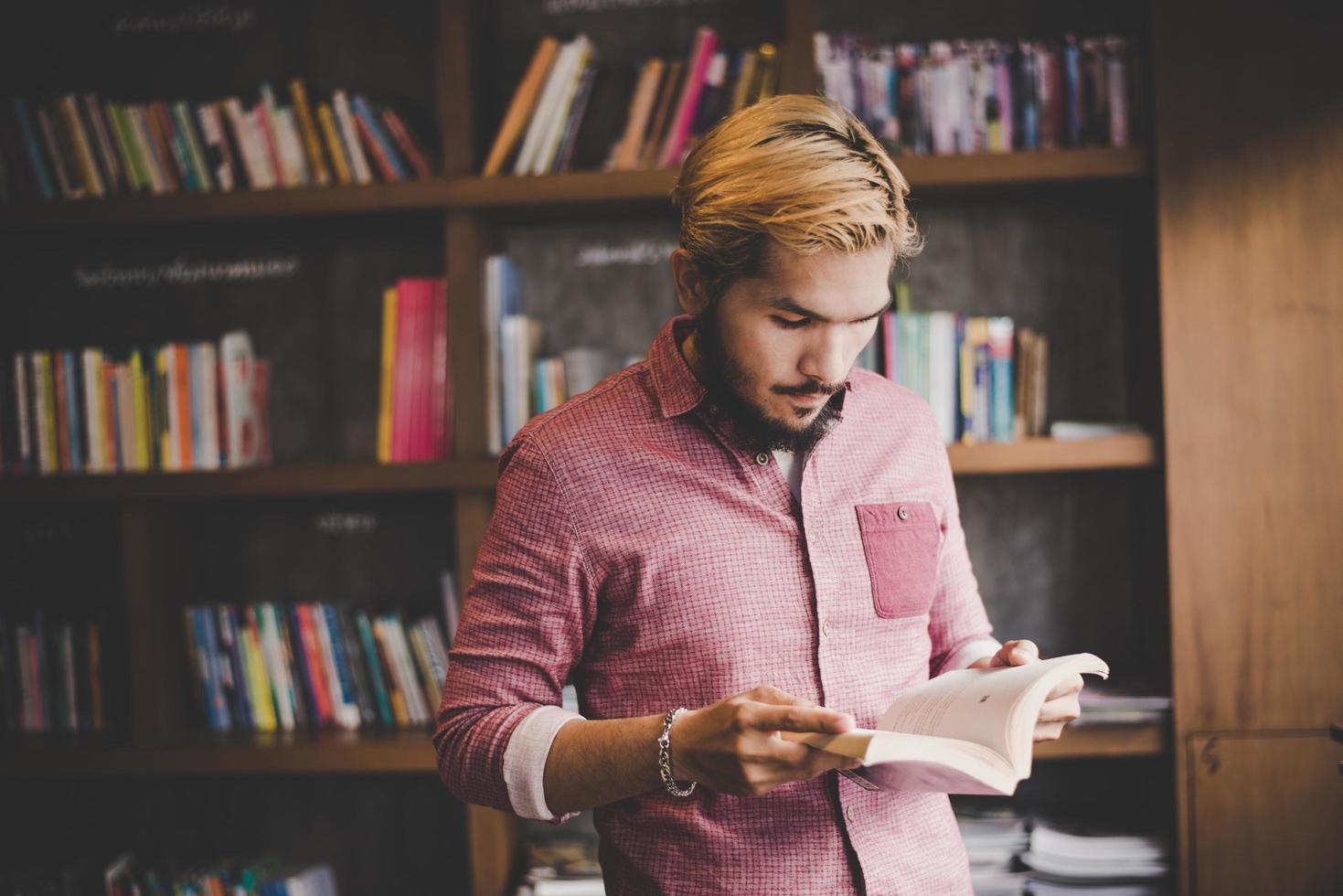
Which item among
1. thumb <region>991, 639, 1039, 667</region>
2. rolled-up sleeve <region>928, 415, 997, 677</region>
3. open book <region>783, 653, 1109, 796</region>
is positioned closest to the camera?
open book <region>783, 653, 1109, 796</region>

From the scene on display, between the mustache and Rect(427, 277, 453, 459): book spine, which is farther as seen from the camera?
Rect(427, 277, 453, 459): book spine

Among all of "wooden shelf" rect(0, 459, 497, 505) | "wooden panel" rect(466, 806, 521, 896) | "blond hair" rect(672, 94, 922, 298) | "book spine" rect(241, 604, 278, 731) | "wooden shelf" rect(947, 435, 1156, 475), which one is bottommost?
"wooden panel" rect(466, 806, 521, 896)

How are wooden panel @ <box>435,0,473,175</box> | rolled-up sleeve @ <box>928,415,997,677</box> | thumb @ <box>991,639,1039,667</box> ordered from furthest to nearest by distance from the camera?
1. wooden panel @ <box>435,0,473,175</box>
2. rolled-up sleeve @ <box>928,415,997,677</box>
3. thumb @ <box>991,639,1039,667</box>

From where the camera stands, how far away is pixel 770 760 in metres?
0.87

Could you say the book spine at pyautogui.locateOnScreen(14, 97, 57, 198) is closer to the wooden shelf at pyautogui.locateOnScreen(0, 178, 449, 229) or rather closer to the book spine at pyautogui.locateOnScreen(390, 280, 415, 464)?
the wooden shelf at pyautogui.locateOnScreen(0, 178, 449, 229)

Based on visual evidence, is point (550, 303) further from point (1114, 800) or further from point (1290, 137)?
point (1114, 800)

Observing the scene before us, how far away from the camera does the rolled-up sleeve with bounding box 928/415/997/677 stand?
1.25m

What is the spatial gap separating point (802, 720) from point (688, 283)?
492mm

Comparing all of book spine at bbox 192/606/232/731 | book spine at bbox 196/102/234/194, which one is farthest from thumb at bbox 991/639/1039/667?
book spine at bbox 196/102/234/194

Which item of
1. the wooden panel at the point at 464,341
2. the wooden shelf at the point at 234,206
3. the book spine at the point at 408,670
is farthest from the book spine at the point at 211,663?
the wooden shelf at the point at 234,206

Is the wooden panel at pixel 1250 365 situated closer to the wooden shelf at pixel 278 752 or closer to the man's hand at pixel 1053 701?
the wooden shelf at pixel 278 752

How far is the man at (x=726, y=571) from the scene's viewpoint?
999 mm

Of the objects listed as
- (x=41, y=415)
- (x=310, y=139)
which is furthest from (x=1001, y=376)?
(x=41, y=415)

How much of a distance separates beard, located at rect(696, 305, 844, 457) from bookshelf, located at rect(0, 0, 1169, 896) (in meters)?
0.84
